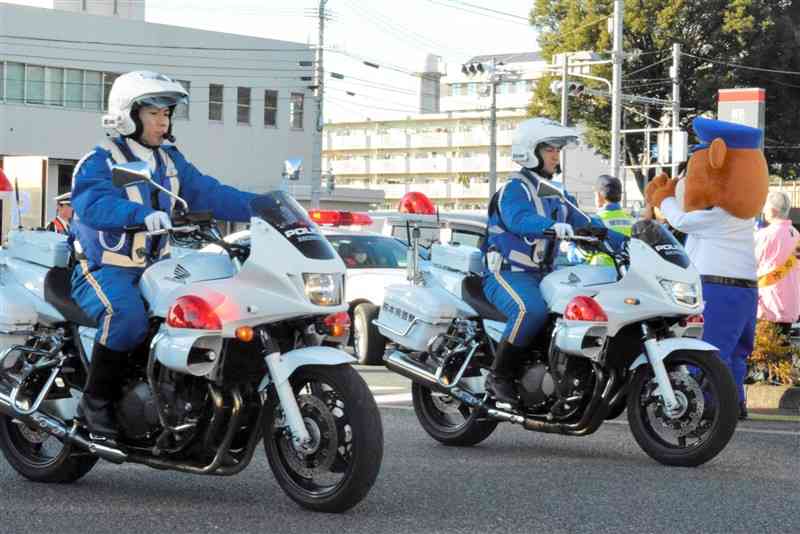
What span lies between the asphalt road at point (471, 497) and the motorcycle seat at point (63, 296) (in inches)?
32.7

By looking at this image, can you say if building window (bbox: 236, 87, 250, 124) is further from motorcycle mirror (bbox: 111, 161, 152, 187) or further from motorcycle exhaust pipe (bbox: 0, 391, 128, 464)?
motorcycle mirror (bbox: 111, 161, 152, 187)

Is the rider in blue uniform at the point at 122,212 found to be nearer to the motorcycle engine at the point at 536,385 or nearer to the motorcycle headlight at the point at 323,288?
the motorcycle headlight at the point at 323,288

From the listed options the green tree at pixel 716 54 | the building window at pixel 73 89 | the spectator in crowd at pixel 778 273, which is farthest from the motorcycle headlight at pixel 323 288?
the building window at pixel 73 89

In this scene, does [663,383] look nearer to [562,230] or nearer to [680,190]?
[562,230]

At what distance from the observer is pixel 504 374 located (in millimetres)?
8734

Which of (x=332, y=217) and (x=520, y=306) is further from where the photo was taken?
(x=332, y=217)

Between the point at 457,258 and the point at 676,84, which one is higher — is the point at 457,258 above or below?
below

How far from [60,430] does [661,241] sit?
346 centimetres

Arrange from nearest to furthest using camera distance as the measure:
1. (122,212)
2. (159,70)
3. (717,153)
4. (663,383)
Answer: (122,212) < (663,383) < (717,153) < (159,70)

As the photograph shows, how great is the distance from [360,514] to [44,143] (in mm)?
50089

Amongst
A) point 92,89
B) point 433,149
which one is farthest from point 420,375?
point 433,149

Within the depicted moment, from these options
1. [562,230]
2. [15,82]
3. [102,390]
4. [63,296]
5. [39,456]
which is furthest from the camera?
[15,82]

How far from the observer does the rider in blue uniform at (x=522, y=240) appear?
860cm

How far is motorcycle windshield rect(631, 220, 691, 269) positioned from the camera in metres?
8.26
